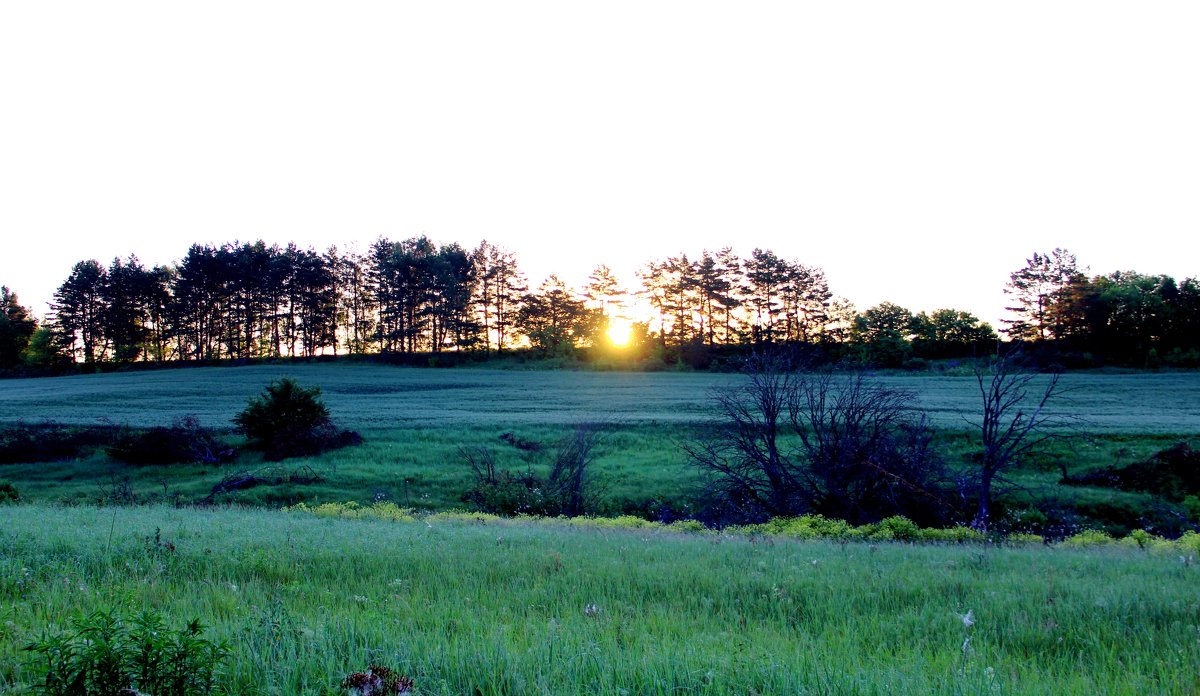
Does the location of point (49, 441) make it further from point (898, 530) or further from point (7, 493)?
point (898, 530)

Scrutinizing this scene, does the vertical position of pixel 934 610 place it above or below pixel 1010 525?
above

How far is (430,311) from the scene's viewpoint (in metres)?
87.3

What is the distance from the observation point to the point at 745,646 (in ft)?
12.9

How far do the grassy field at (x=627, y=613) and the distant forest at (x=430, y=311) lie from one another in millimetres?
73152

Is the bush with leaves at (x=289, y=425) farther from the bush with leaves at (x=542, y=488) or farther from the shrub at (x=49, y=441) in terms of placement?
the bush with leaves at (x=542, y=488)

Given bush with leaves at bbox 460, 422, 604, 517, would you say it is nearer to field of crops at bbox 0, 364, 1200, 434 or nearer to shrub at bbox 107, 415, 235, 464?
field of crops at bbox 0, 364, 1200, 434

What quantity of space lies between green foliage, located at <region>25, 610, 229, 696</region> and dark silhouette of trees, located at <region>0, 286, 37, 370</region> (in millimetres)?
115263

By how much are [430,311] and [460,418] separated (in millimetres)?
45303

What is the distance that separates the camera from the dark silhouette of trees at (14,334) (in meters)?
91.9

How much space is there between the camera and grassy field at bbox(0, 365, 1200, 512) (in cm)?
2923

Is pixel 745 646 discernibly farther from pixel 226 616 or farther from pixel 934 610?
pixel 226 616

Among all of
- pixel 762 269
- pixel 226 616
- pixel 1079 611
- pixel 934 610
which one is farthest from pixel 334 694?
pixel 762 269

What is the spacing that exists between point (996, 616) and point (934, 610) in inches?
16.6

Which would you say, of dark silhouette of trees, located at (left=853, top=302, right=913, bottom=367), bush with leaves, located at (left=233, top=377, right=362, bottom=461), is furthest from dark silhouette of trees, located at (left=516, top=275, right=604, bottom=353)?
bush with leaves, located at (left=233, top=377, right=362, bottom=461)
